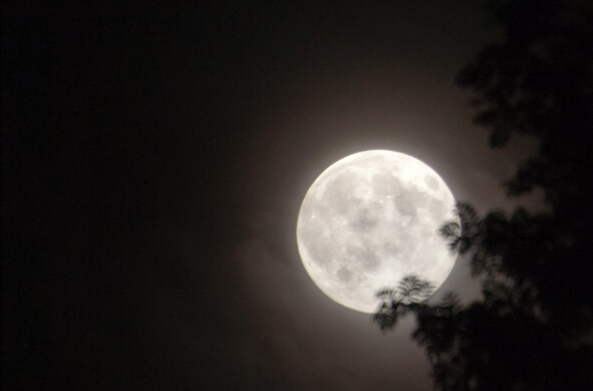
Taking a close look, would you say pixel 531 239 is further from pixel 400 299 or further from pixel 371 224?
pixel 371 224

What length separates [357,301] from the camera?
5.82m

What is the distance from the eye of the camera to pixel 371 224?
5.09 metres

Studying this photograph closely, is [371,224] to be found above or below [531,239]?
above

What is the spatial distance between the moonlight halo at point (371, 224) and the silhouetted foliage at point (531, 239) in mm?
2533

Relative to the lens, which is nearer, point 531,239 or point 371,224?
point 531,239

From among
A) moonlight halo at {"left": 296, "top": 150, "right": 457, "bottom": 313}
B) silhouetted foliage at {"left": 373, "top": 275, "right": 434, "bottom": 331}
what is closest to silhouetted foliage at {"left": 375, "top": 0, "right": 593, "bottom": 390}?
silhouetted foliage at {"left": 373, "top": 275, "right": 434, "bottom": 331}

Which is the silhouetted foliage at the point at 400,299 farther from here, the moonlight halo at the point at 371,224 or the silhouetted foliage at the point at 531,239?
the moonlight halo at the point at 371,224

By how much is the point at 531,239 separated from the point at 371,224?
9.86 ft

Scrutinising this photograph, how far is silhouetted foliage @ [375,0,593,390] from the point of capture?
79.6 inches

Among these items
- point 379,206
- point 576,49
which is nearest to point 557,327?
point 576,49

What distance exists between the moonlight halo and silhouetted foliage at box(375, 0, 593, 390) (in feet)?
8.31

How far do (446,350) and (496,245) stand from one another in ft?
2.19

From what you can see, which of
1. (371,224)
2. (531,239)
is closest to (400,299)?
(531,239)

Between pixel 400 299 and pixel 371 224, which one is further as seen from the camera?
pixel 371 224
